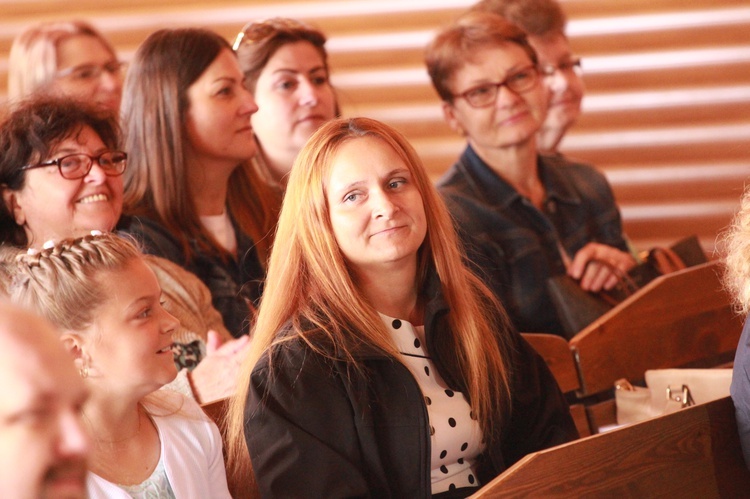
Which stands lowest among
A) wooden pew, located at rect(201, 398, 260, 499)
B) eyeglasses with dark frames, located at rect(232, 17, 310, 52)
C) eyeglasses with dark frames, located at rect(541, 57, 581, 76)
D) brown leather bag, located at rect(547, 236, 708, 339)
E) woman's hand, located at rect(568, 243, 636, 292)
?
wooden pew, located at rect(201, 398, 260, 499)

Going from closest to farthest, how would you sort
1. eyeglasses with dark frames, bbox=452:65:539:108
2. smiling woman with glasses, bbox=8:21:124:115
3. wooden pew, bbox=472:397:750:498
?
wooden pew, bbox=472:397:750:498
eyeglasses with dark frames, bbox=452:65:539:108
smiling woman with glasses, bbox=8:21:124:115

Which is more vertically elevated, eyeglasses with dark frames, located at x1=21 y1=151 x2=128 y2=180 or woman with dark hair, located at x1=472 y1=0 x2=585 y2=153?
woman with dark hair, located at x1=472 y1=0 x2=585 y2=153

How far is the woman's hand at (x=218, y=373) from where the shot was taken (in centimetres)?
256

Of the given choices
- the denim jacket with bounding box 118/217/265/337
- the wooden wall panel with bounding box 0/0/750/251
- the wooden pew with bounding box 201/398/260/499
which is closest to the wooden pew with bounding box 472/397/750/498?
the wooden pew with bounding box 201/398/260/499

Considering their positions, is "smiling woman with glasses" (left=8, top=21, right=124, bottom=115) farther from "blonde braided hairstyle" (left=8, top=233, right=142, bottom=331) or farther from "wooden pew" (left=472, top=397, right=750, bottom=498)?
"wooden pew" (left=472, top=397, right=750, bottom=498)

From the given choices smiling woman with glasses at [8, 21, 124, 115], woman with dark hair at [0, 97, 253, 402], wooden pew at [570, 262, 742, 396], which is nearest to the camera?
woman with dark hair at [0, 97, 253, 402]

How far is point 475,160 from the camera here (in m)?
3.61

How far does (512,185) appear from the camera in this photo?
358 cm

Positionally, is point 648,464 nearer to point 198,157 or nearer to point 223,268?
point 223,268

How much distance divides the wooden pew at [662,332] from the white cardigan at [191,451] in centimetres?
119

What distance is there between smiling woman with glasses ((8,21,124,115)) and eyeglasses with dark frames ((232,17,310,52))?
0.56 meters

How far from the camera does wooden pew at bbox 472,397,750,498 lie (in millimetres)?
1921

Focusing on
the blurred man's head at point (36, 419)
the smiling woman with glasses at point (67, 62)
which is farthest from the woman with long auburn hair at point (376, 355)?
the smiling woman with glasses at point (67, 62)

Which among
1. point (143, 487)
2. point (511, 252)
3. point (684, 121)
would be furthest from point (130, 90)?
point (684, 121)
